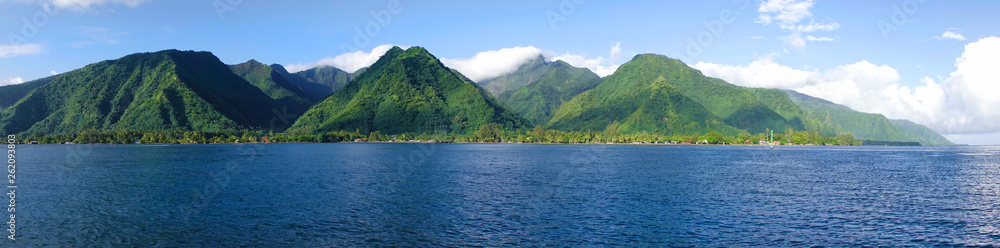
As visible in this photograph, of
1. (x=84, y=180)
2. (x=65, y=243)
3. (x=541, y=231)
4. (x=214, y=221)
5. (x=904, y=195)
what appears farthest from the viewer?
(x=84, y=180)

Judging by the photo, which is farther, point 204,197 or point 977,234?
point 204,197

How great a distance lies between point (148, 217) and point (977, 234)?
77.7 m

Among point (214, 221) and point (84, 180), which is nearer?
point (214, 221)

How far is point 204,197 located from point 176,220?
57.2 ft

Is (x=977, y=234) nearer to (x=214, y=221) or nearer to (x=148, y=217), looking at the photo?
(x=214, y=221)

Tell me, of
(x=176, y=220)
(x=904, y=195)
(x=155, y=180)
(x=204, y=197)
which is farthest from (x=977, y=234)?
(x=155, y=180)

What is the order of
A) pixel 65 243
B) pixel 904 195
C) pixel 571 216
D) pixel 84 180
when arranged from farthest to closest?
1. pixel 84 180
2. pixel 904 195
3. pixel 571 216
4. pixel 65 243

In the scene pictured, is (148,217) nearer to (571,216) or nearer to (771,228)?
(571,216)

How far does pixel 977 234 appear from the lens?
46.4 meters

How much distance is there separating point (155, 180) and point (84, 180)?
1115cm

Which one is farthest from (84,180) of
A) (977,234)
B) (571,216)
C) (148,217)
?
(977,234)

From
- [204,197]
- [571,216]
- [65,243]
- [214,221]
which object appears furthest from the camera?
[204,197]

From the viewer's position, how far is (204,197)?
67.2 meters

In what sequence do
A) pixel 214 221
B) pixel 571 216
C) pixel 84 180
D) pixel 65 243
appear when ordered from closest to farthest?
pixel 65 243 < pixel 214 221 < pixel 571 216 < pixel 84 180
